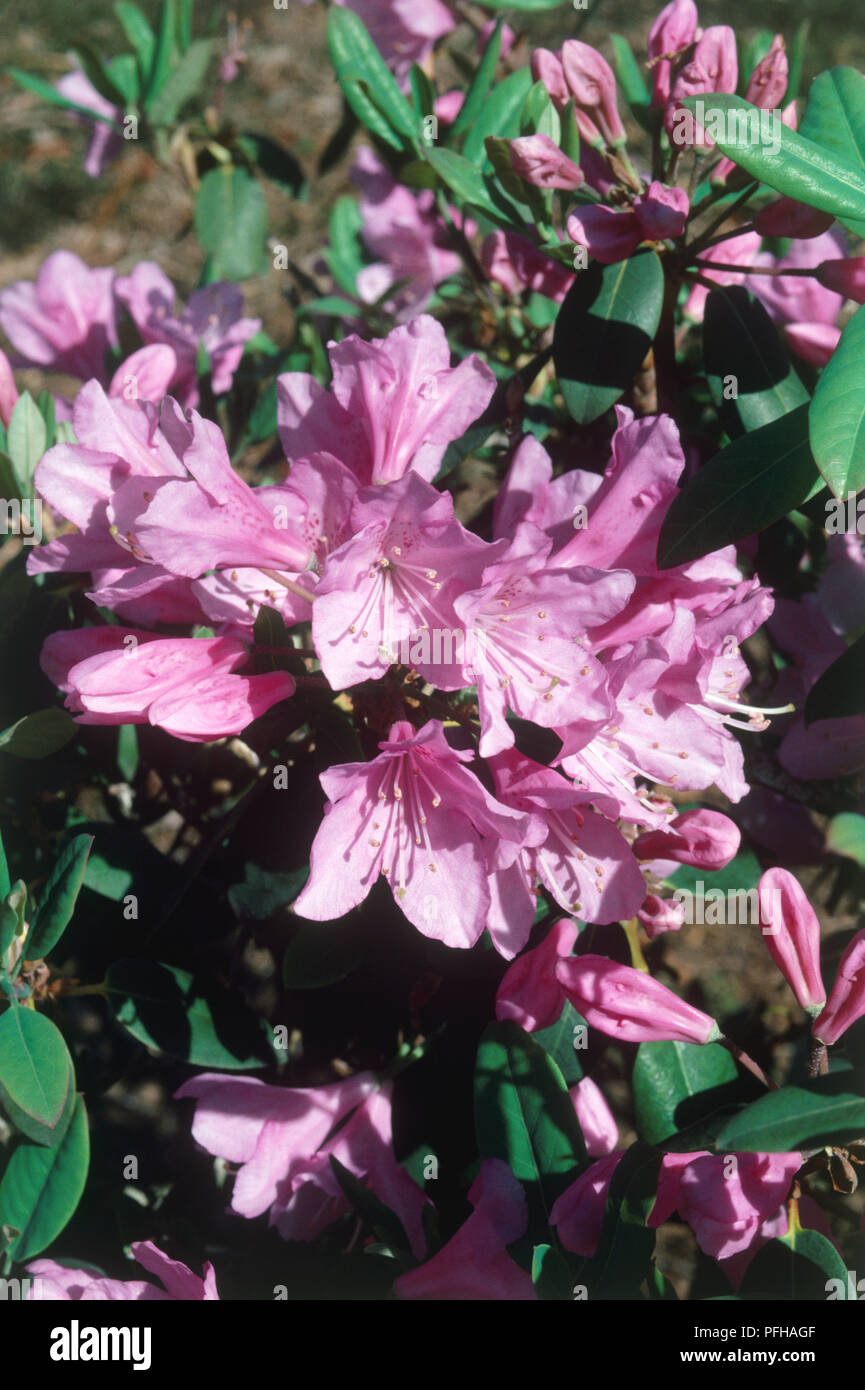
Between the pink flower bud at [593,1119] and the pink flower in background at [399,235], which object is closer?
the pink flower bud at [593,1119]

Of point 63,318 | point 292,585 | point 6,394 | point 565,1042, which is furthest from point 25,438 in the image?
point 565,1042

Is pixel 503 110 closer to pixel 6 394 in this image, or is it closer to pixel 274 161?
pixel 274 161

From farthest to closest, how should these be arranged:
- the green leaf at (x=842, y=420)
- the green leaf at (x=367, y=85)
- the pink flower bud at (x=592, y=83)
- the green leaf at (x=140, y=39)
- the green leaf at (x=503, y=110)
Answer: the green leaf at (x=140, y=39), the green leaf at (x=503, y=110), the green leaf at (x=367, y=85), the pink flower bud at (x=592, y=83), the green leaf at (x=842, y=420)

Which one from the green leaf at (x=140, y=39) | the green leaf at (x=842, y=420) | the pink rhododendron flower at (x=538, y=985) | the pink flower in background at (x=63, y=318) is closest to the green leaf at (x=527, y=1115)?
the pink rhododendron flower at (x=538, y=985)

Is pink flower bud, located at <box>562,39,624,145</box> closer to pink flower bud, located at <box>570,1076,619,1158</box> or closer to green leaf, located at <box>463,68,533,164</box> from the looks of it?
green leaf, located at <box>463,68,533,164</box>

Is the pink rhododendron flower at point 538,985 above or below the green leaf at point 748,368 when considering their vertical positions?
below

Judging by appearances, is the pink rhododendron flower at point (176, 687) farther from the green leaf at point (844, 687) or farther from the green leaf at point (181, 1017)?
the green leaf at point (844, 687)

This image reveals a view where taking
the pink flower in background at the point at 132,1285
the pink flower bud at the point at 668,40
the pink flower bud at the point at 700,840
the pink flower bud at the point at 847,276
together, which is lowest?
the pink flower in background at the point at 132,1285
